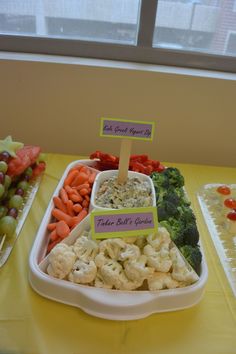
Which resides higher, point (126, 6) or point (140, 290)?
point (126, 6)

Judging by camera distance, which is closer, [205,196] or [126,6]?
[205,196]

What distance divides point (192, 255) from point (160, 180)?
302 mm

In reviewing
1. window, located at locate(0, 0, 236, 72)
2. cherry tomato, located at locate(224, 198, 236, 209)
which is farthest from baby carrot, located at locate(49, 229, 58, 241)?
window, located at locate(0, 0, 236, 72)

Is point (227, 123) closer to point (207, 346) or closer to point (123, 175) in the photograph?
point (123, 175)

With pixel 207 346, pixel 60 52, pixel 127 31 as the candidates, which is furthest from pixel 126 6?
pixel 207 346

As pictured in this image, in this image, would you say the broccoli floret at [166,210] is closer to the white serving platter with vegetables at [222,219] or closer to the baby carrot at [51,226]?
the white serving platter with vegetables at [222,219]

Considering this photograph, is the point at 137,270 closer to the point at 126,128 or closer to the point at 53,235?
the point at 53,235

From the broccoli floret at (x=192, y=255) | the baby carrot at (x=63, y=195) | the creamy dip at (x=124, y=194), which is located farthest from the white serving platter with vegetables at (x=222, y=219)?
the baby carrot at (x=63, y=195)

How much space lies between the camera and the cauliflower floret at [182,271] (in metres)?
0.70

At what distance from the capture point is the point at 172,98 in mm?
1407

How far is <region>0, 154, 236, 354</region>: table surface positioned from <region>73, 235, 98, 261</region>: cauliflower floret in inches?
4.2

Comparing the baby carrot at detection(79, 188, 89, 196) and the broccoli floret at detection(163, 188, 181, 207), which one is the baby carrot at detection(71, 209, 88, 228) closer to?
the baby carrot at detection(79, 188, 89, 196)

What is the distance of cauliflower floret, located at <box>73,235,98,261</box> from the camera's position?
718 millimetres

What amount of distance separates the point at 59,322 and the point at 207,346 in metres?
0.29
